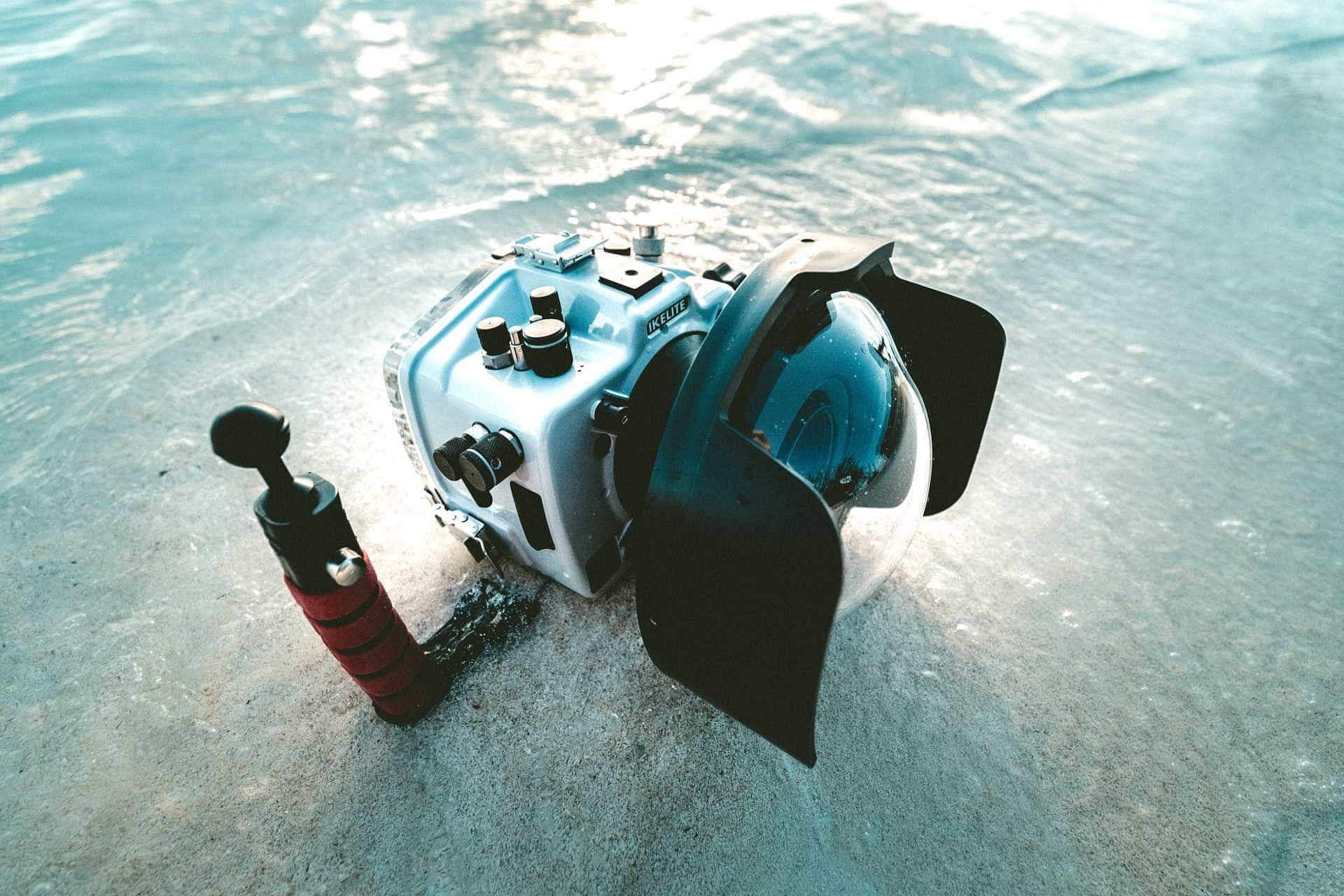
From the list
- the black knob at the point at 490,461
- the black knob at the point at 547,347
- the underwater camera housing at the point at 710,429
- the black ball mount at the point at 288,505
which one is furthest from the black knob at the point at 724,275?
the black ball mount at the point at 288,505

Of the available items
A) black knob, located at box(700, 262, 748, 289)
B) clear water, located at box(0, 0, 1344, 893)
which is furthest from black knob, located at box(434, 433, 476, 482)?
black knob, located at box(700, 262, 748, 289)

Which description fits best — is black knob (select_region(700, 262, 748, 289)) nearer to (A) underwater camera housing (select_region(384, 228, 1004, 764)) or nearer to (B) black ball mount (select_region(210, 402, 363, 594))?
(A) underwater camera housing (select_region(384, 228, 1004, 764))

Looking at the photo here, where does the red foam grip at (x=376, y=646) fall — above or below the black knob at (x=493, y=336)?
below

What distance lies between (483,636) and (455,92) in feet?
12.5

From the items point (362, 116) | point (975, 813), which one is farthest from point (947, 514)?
point (362, 116)

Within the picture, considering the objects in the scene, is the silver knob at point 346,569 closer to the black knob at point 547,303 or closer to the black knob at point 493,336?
the black knob at point 493,336

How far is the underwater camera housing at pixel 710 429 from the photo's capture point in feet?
3.00

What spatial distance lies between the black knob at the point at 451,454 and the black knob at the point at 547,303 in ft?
0.94

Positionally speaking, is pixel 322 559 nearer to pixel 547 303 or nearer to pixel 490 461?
pixel 490 461

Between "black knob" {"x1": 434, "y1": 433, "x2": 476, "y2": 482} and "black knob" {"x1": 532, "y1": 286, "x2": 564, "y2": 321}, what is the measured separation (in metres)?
0.29

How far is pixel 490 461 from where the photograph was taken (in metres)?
1.16

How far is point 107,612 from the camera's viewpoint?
1.65 meters

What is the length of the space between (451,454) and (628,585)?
0.66 meters

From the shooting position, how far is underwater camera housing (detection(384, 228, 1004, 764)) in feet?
3.00
